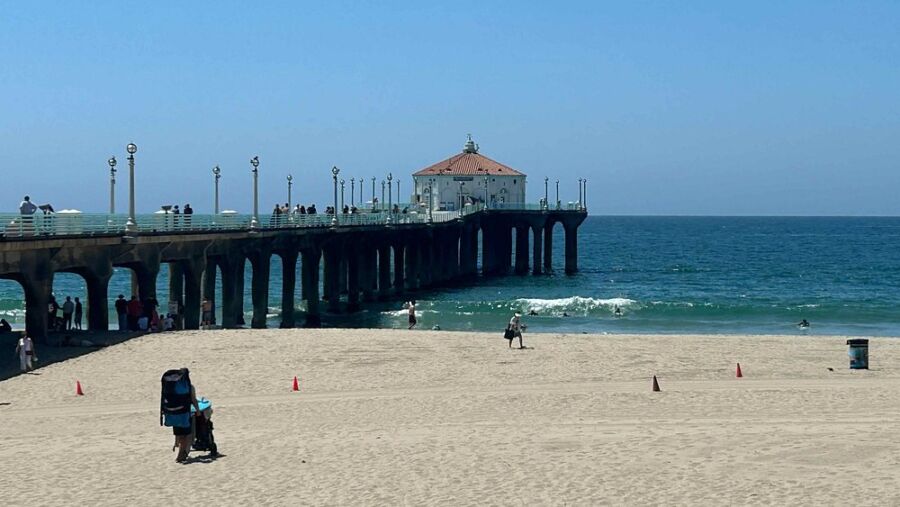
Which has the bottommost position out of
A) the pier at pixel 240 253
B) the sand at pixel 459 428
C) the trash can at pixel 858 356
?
the sand at pixel 459 428

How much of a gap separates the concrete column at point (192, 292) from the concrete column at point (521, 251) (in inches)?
1771

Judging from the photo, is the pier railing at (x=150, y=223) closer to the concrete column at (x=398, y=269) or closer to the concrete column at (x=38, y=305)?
the concrete column at (x=38, y=305)

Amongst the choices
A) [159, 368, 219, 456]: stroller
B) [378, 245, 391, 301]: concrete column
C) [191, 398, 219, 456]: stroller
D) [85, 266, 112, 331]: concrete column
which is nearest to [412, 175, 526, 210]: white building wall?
[378, 245, 391, 301]: concrete column

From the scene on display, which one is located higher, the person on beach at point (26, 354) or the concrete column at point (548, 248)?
the concrete column at point (548, 248)

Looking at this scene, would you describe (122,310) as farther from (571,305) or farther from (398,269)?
(398,269)

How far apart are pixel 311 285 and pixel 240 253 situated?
7515 mm

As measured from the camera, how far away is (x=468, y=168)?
84.9m

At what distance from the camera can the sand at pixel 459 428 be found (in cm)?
1341

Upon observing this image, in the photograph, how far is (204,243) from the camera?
3316 centimetres

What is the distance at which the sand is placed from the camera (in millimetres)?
13414

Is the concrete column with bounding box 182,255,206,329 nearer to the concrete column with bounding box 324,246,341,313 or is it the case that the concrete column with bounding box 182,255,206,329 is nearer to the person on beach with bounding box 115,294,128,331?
A: the person on beach with bounding box 115,294,128,331

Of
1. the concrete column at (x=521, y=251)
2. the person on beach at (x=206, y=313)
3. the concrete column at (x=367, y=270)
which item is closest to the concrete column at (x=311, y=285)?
the concrete column at (x=367, y=270)

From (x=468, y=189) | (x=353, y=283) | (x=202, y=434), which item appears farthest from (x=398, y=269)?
(x=202, y=434)

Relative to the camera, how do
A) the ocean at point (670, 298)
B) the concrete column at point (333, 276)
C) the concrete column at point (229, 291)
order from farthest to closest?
the concrete column at point (333, 276) → the ocean at point (670, 298) → the concrete column at point (229, 291)
